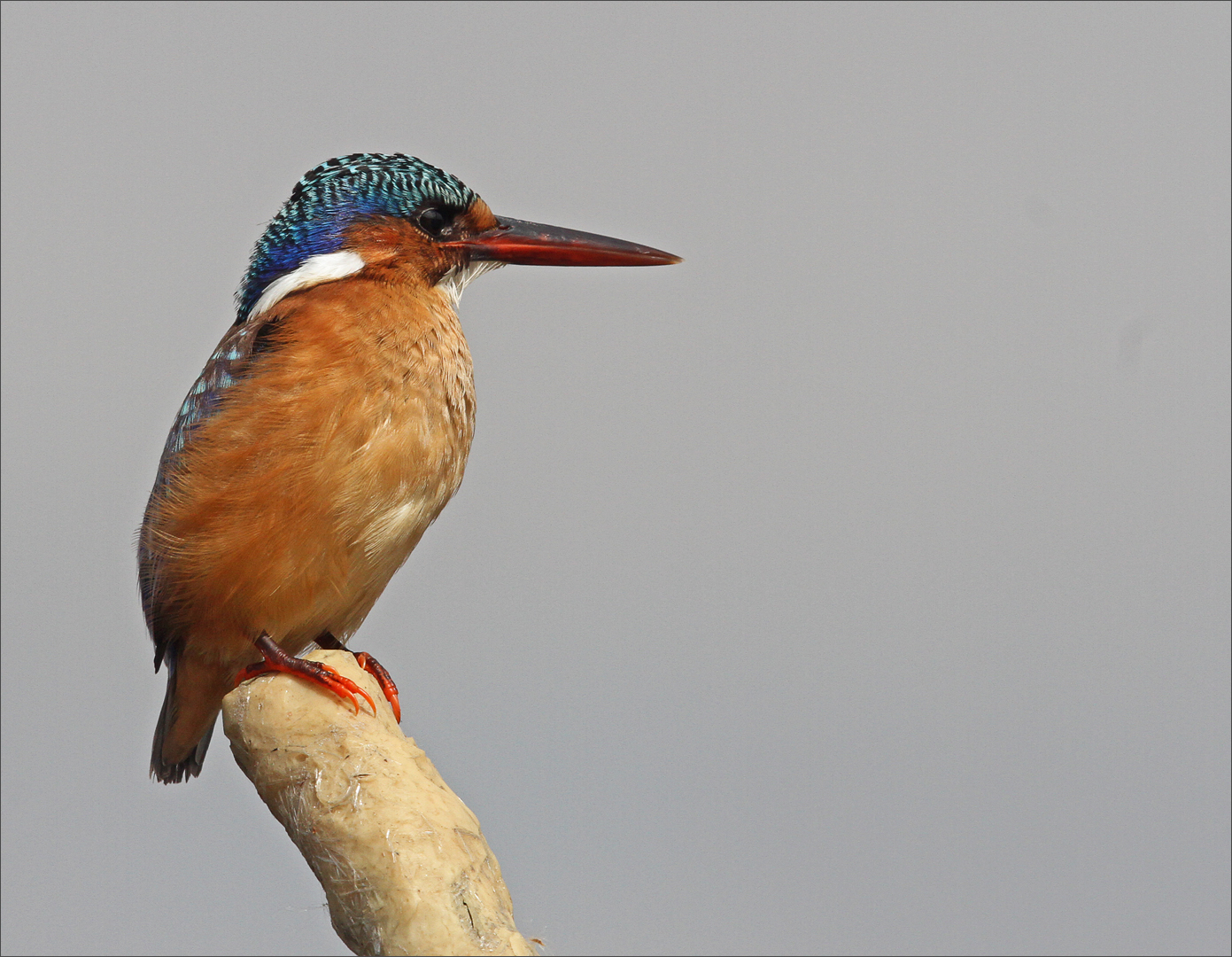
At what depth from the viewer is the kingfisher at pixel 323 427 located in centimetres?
243

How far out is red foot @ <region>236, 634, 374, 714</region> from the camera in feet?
7.58

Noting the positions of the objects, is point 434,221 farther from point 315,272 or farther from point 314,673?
point 314,673

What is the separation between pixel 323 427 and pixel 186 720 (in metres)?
0.90

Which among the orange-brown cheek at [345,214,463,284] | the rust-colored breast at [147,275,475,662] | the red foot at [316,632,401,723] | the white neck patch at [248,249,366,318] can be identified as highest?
the orange-brown cheek at [345,214,463,284]

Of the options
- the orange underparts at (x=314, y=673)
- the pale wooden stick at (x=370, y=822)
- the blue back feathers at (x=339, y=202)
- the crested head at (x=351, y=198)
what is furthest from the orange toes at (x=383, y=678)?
the crested head at (x=351, y=198)

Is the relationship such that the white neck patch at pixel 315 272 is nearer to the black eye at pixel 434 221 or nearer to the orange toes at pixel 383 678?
the black eye at pixel 434 221

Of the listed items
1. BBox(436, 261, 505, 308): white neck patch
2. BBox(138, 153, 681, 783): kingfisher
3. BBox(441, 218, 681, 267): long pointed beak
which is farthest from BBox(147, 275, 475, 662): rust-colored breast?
BBox(441, 218, 681, 267): long pointed beak

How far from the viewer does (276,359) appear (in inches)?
99.9

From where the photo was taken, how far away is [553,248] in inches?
110

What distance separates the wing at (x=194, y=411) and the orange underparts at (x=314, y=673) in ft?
0.91

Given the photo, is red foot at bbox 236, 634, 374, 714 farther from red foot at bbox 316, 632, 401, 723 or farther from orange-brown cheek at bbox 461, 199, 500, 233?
orange-brown cheek at bbox 461, 199, 500, 233

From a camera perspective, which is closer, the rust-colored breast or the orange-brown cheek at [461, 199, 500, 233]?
the rust-colored breast

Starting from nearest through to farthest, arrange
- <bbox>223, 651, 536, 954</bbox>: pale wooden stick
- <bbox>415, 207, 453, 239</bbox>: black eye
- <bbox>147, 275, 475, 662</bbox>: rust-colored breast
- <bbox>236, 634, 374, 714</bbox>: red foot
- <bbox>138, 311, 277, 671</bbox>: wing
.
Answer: <bbox>223, 651, 536, 954</bbox>: pale wooden stick
<bbox>236, 634, 374, 714</bbox>: red foot
<bbox>147, 275, 475, 662</bbox>: rust-colored breast
<bbox>138, 311, 277, 671</bbox>: wing
<bbox>415, 207, 453, 239</bbox>: black eye

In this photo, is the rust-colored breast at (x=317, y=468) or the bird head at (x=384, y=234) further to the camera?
the bird head at (x=384, y=234)
